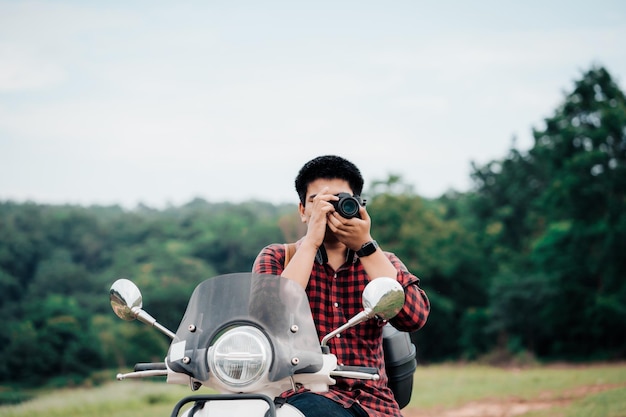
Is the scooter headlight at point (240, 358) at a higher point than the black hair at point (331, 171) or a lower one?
lower

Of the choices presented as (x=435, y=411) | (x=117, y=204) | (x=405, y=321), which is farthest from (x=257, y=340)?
(x=117, y=204)

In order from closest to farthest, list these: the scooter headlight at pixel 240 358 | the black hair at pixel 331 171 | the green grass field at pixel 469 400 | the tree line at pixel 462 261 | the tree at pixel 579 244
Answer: the scooter headlight at pixel 240 358 < the black hair at pixel 331 171 < the green grass field at pixel 469 400 < the tree at pixel 579 244 < the tree line at pixel 462 261

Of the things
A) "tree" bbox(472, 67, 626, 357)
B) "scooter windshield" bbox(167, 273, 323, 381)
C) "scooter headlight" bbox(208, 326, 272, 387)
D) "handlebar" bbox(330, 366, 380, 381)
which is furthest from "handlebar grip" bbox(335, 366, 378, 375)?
"tree" bbox(472, 67, 626, 357)

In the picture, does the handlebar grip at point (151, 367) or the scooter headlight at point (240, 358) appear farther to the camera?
the handlebar grip at point (151, 367)

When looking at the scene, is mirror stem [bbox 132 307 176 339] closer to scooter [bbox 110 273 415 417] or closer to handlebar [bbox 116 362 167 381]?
scooter [bbox 110 273 415 417]

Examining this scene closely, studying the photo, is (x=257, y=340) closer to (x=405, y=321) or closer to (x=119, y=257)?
(x=405, y=321)

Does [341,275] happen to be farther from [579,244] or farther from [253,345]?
[579,244]

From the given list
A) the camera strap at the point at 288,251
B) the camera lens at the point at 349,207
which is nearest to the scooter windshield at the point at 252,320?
the camera lens at the point at 349,207

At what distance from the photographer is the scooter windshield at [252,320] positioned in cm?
227

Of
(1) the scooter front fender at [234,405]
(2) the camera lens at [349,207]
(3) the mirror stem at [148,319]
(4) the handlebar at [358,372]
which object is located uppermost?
(2) the camera lens at [349,207]

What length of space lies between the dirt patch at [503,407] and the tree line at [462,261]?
22937mm

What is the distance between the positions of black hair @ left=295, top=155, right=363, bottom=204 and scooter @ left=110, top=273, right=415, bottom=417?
0.96 m

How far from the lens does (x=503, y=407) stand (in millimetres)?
12070

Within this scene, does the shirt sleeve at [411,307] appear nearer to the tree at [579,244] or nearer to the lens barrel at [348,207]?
the lens barrel at [348,207]
